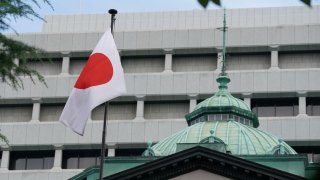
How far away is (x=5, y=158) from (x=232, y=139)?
1274 inches

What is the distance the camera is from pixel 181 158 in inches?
1651

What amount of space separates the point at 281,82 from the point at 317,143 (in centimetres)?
513

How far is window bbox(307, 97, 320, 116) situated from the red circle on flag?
1910 inches

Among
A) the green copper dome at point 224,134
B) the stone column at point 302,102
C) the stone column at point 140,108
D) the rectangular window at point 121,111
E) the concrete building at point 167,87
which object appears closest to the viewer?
the green copper dome at point 224,134

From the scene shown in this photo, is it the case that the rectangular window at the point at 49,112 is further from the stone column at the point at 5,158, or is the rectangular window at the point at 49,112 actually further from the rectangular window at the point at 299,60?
the rectangular window at the point at 299,60

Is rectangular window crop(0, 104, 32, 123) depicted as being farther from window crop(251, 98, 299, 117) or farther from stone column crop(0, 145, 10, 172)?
window crop(251, 98, 299, 117)

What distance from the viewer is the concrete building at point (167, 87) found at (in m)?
75.6

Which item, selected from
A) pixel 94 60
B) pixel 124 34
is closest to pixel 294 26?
pixel 124 34

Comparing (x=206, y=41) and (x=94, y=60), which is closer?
(x=94, y=60)

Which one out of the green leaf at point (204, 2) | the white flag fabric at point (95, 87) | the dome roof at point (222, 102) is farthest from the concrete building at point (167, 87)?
the green leaf at point (204, 2)

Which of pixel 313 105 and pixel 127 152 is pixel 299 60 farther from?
pixel 127 152

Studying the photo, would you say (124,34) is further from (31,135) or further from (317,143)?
(317,143)

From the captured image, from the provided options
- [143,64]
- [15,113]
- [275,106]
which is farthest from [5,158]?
[275,106]

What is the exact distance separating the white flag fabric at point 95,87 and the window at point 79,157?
48.4 meters
